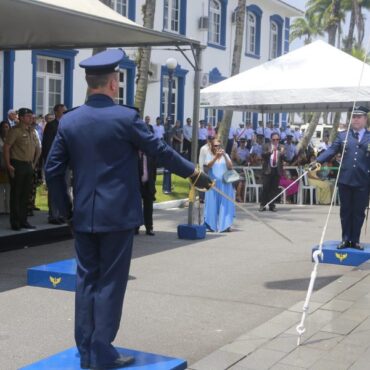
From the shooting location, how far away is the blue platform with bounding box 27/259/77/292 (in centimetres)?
747

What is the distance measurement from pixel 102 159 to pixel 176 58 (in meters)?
22.8

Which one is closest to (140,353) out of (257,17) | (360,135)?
(360,135)

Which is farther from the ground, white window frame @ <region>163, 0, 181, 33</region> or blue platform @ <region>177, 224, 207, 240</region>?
white window frame @ <region>163, 0, 181, 33</region>

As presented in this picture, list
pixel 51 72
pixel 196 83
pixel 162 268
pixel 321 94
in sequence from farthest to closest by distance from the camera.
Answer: pixel 51 72 < pixel 321 94 < pixel 196 83 < pixel 162 268

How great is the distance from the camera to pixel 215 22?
98.9 feet

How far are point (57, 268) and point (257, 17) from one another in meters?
27.8

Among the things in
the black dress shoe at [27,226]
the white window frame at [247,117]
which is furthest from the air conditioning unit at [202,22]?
the black dress shoe at [27,226]

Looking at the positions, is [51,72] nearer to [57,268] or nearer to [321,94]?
[321,94]

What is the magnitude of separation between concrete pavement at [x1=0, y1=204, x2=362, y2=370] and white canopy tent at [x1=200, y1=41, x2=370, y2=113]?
3.08 m

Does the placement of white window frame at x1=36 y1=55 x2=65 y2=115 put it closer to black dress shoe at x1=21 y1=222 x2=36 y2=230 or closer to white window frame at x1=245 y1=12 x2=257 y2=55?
black dress shoe at x1=21 y1=222 x2=36 y2=230

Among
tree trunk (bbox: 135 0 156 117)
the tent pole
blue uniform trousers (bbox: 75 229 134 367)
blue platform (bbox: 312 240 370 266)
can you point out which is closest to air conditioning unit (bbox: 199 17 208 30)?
tree trunk (bbox: 135 0 156 117)

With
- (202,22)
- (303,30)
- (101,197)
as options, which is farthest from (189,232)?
(303,30)

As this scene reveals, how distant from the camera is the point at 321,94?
44.4ft

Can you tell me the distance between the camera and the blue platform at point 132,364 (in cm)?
473
